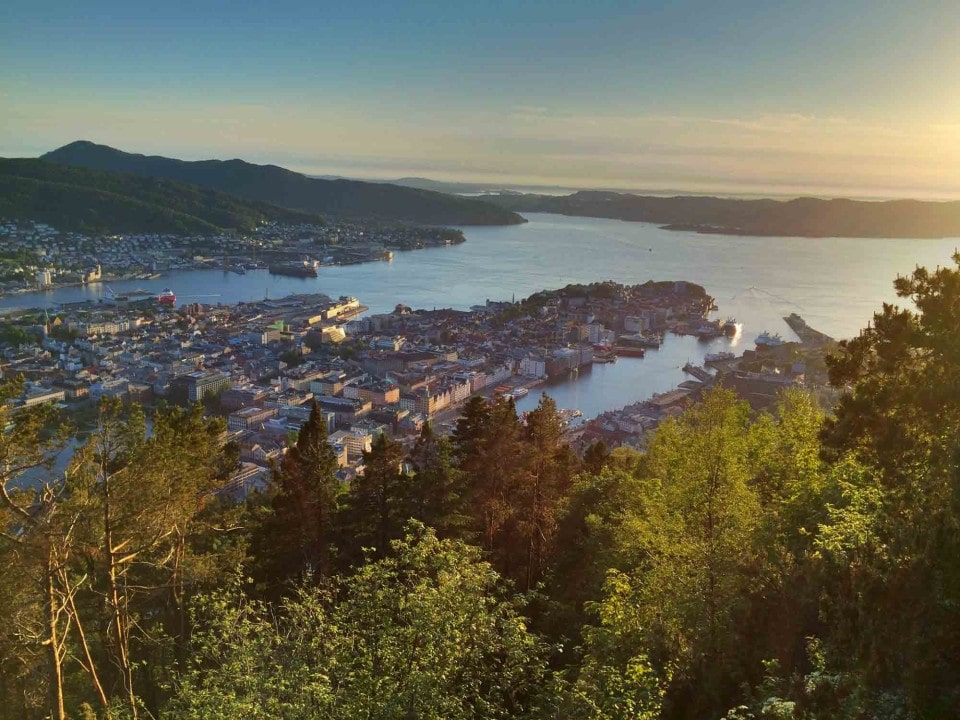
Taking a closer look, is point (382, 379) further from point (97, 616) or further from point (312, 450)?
point (97, 616)

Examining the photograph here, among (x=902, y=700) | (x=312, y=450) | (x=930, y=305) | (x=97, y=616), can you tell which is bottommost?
(x=97, y=616)

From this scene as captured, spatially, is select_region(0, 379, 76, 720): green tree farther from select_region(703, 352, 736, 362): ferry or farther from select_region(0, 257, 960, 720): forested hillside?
select_region(703, 352, 736, 362): ferry

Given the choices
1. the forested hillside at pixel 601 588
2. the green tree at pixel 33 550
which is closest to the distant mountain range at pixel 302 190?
the forested hillside at pixel 601 588

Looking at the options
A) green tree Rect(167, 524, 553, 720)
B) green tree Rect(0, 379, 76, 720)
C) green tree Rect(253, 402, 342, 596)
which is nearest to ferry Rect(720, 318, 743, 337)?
green tree Rect(253, 402, 342, 596)

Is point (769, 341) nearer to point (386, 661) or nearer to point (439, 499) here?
point (439, 499)

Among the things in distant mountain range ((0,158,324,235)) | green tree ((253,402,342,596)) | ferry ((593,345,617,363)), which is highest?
distant mountain range ((0,158,324,235))

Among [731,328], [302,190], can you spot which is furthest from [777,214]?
[302,190]

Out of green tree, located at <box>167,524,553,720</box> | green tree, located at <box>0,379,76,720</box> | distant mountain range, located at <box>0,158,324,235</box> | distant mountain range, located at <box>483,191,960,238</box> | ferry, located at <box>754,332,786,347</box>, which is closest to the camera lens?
green tree, located at <box>167,524,553,720</box>

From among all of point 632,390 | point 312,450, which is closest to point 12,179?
point 632,390
